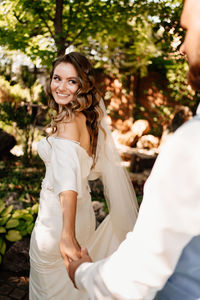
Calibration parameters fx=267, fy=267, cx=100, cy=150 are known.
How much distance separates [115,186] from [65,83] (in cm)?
90

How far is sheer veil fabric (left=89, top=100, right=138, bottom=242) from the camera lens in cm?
216

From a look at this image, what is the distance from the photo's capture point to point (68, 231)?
1.42m

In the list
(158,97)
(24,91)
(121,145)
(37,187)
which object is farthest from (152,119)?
(37,187)

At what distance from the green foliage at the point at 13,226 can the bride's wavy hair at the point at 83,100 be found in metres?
1.72

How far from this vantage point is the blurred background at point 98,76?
414 cm

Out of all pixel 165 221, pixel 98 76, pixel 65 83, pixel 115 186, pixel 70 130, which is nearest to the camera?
pixel 165 221

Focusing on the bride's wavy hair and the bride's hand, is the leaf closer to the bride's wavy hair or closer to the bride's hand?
the bride's wavy hair

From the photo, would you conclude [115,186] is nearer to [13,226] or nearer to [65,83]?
[65,83]

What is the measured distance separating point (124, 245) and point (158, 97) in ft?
38.9

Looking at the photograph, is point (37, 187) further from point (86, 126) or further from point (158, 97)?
point (158, 97)

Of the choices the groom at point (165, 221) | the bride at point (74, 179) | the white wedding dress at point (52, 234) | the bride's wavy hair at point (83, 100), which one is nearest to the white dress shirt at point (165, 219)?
the groom at point (165, 221)

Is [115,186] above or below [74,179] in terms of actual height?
below

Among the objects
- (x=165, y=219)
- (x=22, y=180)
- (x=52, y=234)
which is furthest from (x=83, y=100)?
(x=22, y=180)

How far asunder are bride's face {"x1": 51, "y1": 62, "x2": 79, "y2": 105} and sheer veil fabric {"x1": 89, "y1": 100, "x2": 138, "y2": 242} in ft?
1.29
